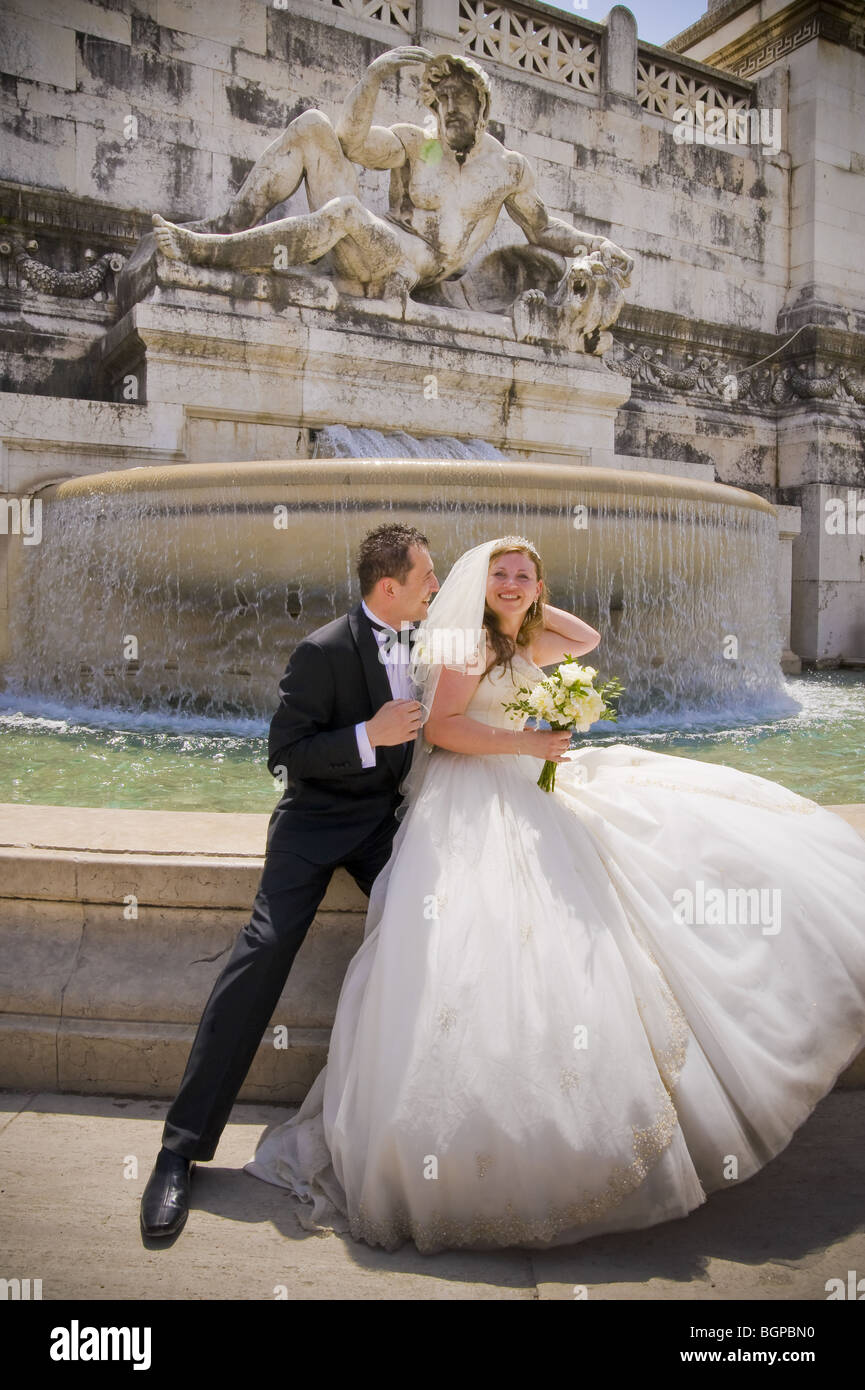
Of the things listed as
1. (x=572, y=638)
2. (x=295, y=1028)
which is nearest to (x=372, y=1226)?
(x=295, y=1028)

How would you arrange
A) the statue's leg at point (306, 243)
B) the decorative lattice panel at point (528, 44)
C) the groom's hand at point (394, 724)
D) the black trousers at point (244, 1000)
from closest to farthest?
the black trousers at point (244, 1000) → the groom's hand at point (394, 724) → the statue's leg at point (306, 243) → the decorative lattice panel at point (528, 44)

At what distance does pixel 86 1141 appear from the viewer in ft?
7.27

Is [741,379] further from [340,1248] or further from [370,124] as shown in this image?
[340,1248]

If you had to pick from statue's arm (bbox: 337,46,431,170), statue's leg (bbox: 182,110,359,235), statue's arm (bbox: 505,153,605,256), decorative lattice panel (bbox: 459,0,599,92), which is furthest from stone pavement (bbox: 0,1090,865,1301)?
decorative lattice panel (bbox: 459,0,599,92)

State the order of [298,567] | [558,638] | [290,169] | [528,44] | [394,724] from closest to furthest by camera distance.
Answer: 1. [394,724]
2. [558,638]
3. [298,567]
4. [290,169]
5. [528,44]

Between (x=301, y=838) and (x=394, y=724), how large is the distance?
346 millimetres

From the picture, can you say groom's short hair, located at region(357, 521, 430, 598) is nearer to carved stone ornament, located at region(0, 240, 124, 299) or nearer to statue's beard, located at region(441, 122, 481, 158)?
carved stone ornament, located at region(0, 240, 124, 299)

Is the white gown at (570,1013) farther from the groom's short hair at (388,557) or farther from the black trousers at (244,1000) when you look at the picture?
the groom's short hair at (388,557)

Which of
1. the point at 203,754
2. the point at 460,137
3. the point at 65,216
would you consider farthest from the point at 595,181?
the point at 203,754

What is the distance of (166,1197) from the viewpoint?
1934 mm

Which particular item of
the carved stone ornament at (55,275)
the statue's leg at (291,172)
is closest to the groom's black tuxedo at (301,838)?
the statue's leg at (291,172)

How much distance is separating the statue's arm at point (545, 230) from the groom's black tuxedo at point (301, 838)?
878 centimetres

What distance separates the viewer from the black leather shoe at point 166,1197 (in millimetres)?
1886
